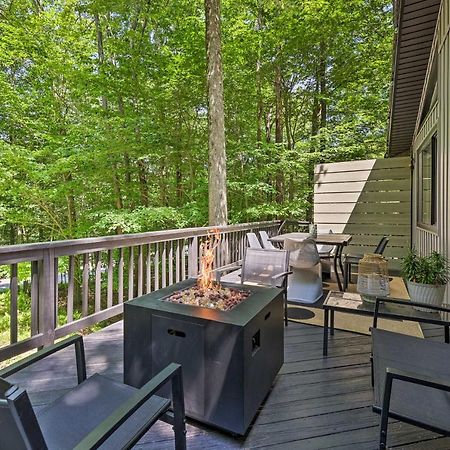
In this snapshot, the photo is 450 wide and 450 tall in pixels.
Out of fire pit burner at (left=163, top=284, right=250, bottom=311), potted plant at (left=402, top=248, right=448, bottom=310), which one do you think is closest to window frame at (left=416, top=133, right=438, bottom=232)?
potted plant at (left=402, top=248, right=448, bottom=310)

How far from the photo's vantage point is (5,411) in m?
0.79

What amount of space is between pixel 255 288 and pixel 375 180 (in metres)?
5.70

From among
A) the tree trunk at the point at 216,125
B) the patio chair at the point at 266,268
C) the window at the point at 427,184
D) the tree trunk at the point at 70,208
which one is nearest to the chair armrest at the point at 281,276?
the patio chair at the point at 266,268

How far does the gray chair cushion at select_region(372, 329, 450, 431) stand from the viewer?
1356 millimetres

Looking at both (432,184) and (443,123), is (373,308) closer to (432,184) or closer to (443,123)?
(443,123)

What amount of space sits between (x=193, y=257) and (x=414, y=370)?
126 inches

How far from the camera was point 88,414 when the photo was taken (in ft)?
4.41

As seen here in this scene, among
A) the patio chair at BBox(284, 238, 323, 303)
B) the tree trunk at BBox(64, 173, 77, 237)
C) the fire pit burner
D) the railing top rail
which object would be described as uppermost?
the tree trunk at BBox(64, 173, 77, 237)

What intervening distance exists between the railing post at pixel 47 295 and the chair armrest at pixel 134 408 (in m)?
1.76

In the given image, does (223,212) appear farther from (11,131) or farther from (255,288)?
(11,131)

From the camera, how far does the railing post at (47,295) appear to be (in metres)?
2.55

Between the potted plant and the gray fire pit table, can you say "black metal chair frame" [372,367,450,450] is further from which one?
the potted plant

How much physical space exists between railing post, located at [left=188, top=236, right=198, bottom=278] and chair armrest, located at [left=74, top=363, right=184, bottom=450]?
3128 mm

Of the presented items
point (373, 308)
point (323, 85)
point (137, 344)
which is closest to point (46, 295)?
point (137, 344)
